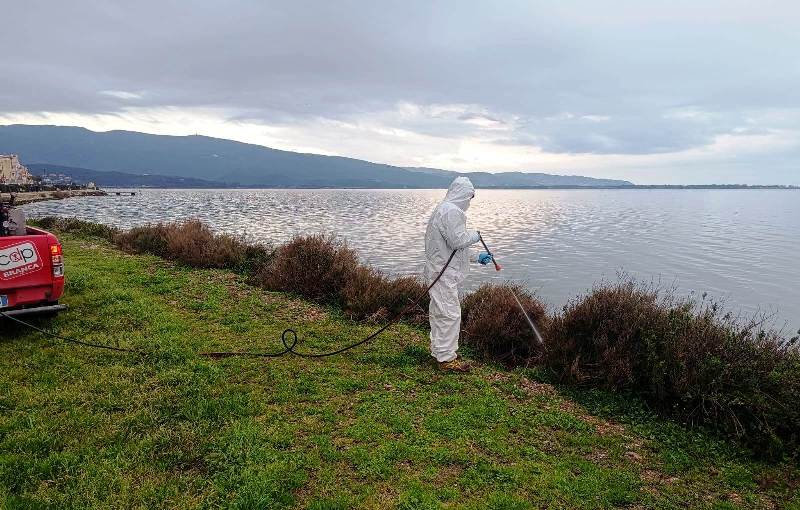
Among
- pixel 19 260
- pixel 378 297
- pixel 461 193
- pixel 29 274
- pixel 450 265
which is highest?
pixel 461 193

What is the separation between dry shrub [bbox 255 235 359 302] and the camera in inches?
423

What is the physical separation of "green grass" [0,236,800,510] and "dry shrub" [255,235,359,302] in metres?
3.12

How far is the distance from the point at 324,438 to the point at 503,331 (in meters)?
4.32

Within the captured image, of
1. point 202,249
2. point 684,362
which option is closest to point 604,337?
point 684,362

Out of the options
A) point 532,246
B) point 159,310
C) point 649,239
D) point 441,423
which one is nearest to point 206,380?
point 441,423

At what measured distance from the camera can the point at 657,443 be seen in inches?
201

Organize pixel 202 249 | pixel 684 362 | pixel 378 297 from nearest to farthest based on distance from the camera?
pixel 684 362
pixel 378 297
pixel 202 249

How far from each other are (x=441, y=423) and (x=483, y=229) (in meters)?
35.8

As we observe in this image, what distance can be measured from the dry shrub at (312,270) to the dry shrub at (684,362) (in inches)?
201

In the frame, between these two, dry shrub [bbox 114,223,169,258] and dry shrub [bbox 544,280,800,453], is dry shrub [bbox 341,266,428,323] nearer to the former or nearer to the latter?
dry shrub [bbox 544,280,800,453]

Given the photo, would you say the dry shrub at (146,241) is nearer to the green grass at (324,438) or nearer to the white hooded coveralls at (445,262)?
the green grass at (324,438)

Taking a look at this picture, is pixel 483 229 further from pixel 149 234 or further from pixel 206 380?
pixel 206 380

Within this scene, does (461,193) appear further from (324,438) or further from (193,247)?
(193,247)

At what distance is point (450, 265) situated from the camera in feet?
21.9
